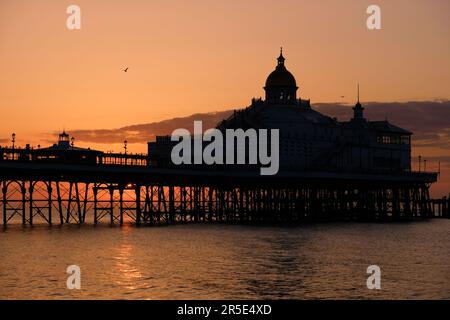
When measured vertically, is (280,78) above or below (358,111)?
Answer: above

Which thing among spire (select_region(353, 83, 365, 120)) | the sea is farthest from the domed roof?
the sea

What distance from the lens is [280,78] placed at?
138375 millimetres

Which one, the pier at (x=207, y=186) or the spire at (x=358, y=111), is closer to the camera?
the pier at (x=207, y=186)

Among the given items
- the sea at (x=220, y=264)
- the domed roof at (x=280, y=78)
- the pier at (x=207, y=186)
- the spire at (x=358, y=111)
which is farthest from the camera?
the spire at (x=358, y=111)

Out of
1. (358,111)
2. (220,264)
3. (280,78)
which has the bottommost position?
(220,264)

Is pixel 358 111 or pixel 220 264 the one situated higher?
pixel 358 111

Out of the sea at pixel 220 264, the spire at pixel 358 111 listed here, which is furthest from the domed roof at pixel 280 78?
the sea at pixel 220 264

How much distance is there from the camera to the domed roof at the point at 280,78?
13812 cm

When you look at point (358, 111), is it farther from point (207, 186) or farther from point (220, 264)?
point (220, 264)

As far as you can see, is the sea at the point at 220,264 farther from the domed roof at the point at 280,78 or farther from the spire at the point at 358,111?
the spire at the point at 358,111

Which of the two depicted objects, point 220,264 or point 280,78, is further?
point 280,78

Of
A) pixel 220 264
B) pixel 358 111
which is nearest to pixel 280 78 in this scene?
pixel 358 111

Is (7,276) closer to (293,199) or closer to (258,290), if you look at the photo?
(258,290)
